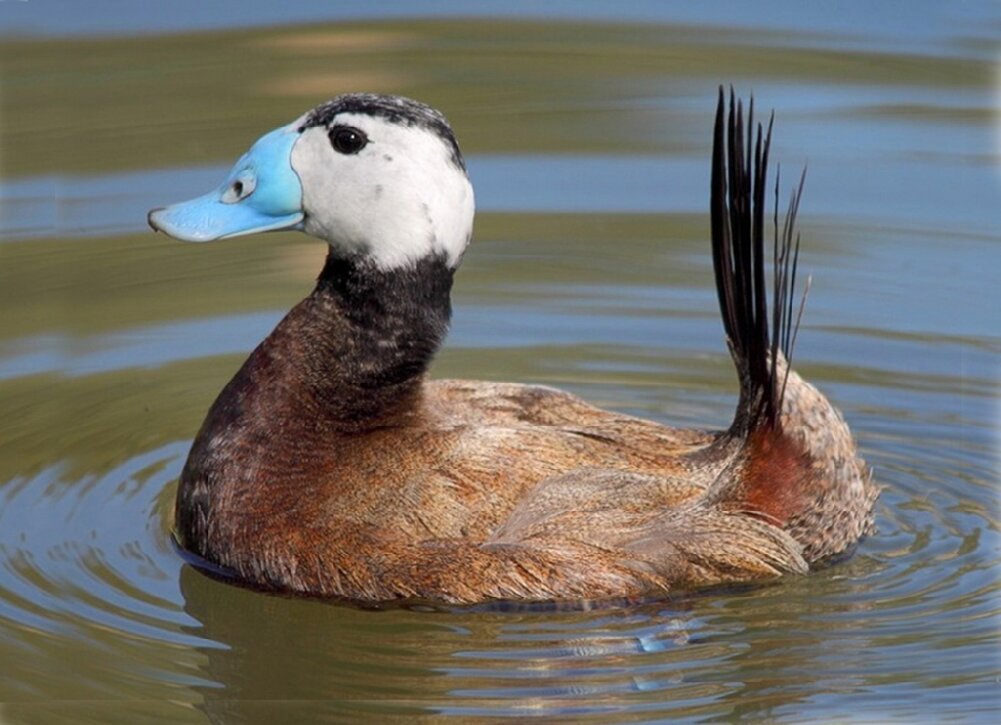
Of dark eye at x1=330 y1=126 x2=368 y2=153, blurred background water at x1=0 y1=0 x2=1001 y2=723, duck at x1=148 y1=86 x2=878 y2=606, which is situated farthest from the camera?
dark eye at x1=330 y1=126 x2=368 y2=153

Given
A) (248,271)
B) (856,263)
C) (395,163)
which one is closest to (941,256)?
(856,263)

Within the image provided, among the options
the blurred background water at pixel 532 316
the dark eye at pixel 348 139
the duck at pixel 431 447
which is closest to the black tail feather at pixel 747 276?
the duck at pixel 431 447

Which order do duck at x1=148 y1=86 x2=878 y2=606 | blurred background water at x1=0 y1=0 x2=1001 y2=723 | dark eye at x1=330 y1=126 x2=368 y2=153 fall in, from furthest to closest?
dark eye at x1=330 y1=126 x2=368 y2=153
duck at x1=148 y1=86 x2=878 y2=606
blurred background water at x1=0 y1=0 x2=1001 y2=723

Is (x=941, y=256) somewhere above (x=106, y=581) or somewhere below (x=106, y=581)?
above

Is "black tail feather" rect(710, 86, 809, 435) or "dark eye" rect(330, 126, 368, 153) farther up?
"dark eye" rect(330, 126, 368, 153)

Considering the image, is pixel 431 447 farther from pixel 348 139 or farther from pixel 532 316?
pixel 532 316

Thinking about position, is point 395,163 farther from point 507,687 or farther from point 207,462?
point 507,687

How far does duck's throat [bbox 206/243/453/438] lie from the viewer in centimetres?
651

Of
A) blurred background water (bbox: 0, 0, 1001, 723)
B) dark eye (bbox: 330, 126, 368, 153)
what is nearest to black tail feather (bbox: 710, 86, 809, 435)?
blurred background water (bbox: 0, 0, 1001, 723)

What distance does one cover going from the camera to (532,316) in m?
8.83

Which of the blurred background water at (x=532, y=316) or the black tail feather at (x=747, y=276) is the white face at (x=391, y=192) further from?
the blurred background water at (x=532, y=316)

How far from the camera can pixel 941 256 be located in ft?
29.9

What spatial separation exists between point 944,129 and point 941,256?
4.52 feet

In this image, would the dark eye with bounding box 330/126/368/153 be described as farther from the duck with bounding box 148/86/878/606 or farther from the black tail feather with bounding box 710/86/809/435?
the black tail feather with bounding box 710/86/809/435
